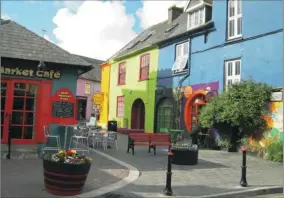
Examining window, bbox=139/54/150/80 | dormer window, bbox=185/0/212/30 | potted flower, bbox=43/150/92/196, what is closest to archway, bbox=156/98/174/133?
window, bbox=139/54/150/80

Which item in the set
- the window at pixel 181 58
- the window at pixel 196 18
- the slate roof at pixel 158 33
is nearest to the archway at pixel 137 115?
the slate roof at pixel 158 33

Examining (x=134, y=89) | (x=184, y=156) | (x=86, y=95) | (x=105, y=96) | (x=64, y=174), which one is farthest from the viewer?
(x=86, y=95)

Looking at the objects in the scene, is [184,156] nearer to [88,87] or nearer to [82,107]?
[88,87]

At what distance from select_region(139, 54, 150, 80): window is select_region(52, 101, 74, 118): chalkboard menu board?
40.4 ft

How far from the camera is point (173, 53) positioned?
21.8 meters

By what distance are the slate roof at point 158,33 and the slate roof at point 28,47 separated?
9.70 meters

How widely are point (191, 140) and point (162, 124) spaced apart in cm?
436

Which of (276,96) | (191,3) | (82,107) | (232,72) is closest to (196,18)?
(191,3)

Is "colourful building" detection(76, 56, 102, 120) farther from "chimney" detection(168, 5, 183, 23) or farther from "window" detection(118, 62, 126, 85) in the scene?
"chimney" detection(168, 5, 183, 23)

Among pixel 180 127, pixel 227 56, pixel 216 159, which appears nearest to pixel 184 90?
pixel 180 127

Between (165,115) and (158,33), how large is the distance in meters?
6.63

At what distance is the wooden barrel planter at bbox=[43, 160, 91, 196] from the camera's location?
7023 millimetres

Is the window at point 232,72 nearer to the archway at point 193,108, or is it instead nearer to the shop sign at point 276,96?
the archway at point 193,108

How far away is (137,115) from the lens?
86.2 ft
